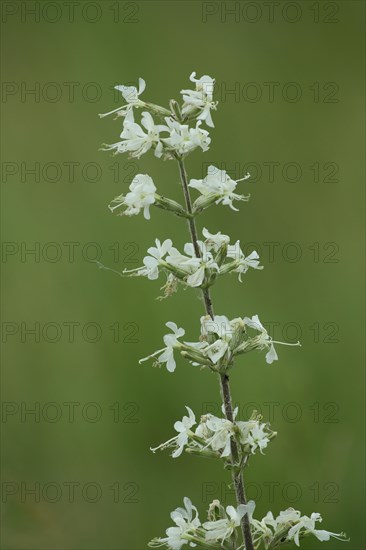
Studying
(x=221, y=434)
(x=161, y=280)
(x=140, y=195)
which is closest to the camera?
(x=221, y=434)

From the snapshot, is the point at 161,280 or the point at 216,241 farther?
the point at 161,280

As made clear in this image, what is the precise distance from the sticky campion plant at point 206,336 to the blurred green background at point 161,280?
1136 millimetres

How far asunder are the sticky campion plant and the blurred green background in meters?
1.14

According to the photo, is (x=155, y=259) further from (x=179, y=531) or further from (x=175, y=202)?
(x=179, y=531)

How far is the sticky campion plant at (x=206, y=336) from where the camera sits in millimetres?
1889

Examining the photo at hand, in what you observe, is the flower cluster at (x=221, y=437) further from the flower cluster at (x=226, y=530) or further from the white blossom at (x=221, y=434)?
the flower cluster at (x=226, y=530)

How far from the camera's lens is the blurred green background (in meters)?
3.39

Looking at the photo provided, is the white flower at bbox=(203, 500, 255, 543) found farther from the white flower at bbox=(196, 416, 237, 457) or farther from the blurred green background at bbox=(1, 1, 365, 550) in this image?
the blurred green background at bbox=(1, 1, 365, 550)

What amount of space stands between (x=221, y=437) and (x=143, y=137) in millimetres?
634

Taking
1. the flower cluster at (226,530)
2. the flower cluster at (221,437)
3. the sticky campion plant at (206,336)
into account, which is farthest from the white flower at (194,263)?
the flower cluster at (226,530)

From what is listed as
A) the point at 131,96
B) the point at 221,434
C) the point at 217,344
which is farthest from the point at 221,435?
the point at 131,96

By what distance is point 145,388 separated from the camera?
12.1 feet

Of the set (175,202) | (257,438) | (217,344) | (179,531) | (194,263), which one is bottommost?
(179,531)

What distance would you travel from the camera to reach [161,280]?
4.23m
